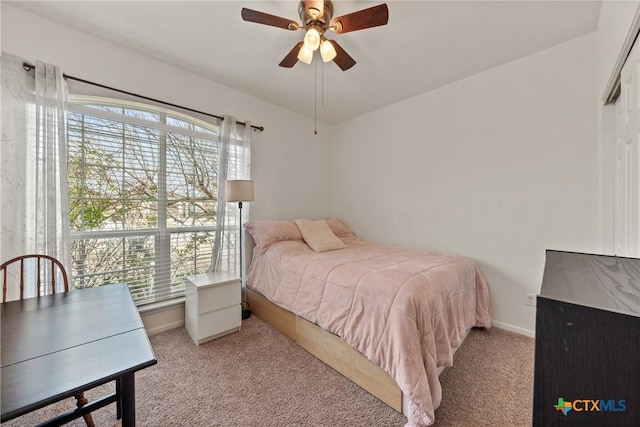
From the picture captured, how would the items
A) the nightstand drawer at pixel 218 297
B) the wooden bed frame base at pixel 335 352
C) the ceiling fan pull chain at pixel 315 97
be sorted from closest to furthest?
1. the wooden bed frame base at pixel 335 352
2. the nightstand drawer at pixel 218 297
3. the ceiling fan pull chain at pixel 315 97

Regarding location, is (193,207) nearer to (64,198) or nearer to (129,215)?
(129,215)

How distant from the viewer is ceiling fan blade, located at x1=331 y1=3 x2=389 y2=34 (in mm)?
1450

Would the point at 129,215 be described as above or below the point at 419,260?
above

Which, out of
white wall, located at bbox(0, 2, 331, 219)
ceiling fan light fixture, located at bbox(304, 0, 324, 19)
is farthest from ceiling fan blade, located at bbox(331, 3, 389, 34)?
white wall, located at bbox(0, 2, 331, 219)

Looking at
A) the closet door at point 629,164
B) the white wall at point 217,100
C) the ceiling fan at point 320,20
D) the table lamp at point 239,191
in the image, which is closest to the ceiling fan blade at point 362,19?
the ceiling fan at point 320,20

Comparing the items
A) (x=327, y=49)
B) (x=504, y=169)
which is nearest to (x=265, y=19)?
(x=327, y=49)

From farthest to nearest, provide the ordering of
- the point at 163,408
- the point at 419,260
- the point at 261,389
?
the point at 419,260, the point at 261,389, the point at 163,408

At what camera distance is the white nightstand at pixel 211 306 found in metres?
2.18

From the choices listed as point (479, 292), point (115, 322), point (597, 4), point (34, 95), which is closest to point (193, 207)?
point (34, 95)

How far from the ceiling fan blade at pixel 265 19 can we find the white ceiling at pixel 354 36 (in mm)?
313

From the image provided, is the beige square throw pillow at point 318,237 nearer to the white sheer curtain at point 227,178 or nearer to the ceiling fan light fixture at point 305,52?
the white sheer curtain at point 227,178

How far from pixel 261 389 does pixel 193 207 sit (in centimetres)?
189

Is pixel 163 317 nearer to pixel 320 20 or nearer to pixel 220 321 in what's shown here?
pixel 220 321

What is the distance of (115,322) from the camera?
3.59 feet
